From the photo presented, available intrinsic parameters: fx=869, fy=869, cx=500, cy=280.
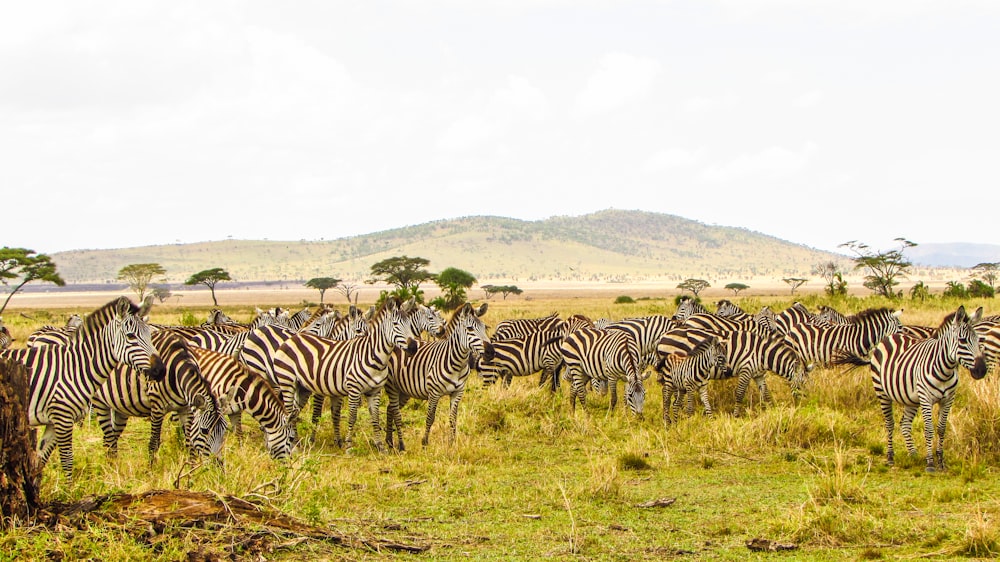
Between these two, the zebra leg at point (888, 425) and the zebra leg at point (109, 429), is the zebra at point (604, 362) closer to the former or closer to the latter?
the zebra leg at point (888, 425)

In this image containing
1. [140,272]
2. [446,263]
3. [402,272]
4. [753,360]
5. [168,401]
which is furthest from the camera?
[446,263]

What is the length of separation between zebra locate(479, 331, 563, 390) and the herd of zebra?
0.08 feet

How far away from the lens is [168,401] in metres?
9.35

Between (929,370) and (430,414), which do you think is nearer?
(929,370)

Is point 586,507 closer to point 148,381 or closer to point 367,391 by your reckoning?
point 367,391

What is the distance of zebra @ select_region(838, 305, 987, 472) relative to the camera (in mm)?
8930

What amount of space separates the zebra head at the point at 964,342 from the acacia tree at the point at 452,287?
77.8ft

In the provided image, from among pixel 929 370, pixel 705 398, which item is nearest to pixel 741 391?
pixel 705 398

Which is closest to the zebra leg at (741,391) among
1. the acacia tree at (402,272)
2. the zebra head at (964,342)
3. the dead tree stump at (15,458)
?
the zebra head at (964,342)

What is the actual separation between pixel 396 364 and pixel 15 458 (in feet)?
21.8

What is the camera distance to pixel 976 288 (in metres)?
42.8

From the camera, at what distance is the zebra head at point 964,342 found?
8.76m

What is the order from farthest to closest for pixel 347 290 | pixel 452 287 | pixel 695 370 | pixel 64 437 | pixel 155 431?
pixel 347 290 → pixel 452 287 → pixel 695 370 → pixel 155 431 → pixel 64 437

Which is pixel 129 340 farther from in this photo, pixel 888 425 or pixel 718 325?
pixel 718 325
